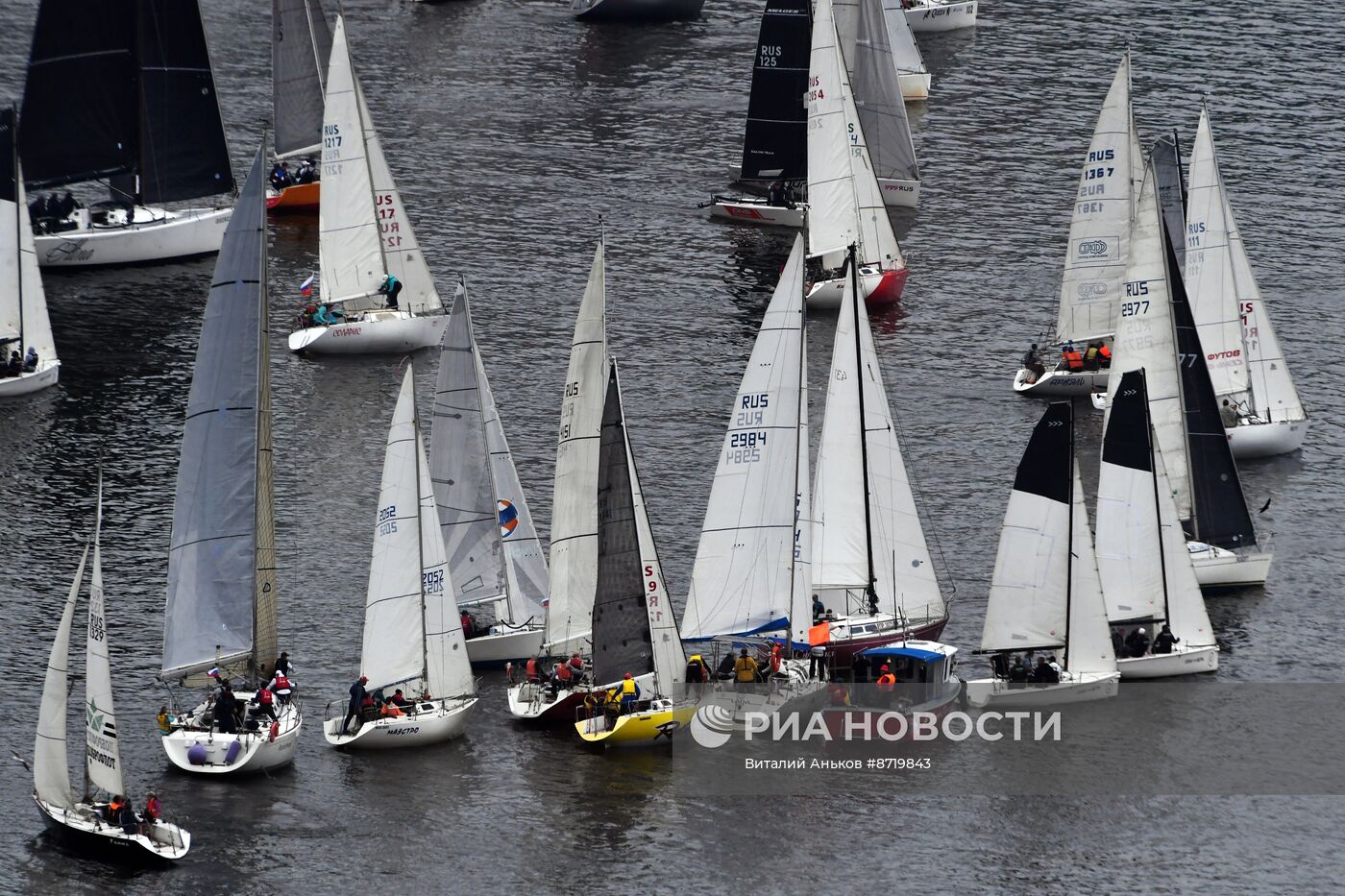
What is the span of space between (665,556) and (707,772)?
13.6 metres

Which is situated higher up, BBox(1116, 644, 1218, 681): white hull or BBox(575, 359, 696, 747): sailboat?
BBox(575, 359, 696, 747): sailboat

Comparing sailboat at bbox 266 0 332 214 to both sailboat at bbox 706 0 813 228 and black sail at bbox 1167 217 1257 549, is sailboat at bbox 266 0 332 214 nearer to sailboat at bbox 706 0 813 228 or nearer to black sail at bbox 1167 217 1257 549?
sailboat at bbox 706 0 813 228

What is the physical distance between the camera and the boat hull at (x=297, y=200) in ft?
363

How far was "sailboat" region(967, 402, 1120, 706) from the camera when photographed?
7219 centimetres

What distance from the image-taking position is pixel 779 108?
370ft

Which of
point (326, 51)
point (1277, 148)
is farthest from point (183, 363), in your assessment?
point (1277, 148)

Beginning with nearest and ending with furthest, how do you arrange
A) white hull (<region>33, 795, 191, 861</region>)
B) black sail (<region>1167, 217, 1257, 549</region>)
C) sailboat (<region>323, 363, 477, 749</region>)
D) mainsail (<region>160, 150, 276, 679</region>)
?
white hull (<region>33, 795, 191, 861</region>), sailboat (<region>323, 363, 477, 749</region>), mainsail (<region>160, 150, 276, 679</region>), black sail (<region>1167, 217, 1257, 549</region>)

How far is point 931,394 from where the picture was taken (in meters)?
94.9

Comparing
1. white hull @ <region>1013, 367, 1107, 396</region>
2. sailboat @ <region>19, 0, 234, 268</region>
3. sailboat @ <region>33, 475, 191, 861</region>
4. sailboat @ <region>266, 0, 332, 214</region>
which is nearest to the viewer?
sailboat @ <region>33, 475, 191, 861</region>

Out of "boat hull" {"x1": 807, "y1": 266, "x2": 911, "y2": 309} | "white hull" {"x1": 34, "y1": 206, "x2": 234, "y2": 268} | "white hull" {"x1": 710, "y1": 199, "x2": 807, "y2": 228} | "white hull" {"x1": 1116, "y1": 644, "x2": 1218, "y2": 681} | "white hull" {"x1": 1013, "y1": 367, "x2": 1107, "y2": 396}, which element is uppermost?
"white hull" {"x1": 34, "y1": 206, "x2": 234, "y2": 268}

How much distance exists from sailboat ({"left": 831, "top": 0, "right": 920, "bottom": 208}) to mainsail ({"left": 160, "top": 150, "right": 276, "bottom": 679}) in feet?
161

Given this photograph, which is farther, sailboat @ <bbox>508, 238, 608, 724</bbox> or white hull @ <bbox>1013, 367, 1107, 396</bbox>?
white hull @ <bbox>1013, 367, 1107, 396</bbox>

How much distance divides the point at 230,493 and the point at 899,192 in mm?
53729

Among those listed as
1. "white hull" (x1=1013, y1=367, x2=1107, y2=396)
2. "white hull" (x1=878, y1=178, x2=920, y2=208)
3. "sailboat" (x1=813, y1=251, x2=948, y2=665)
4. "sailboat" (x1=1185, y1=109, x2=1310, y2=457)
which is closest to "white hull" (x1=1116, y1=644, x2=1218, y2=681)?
"sailboat" (x1=813, y1=251, x2=948, y2=665)
